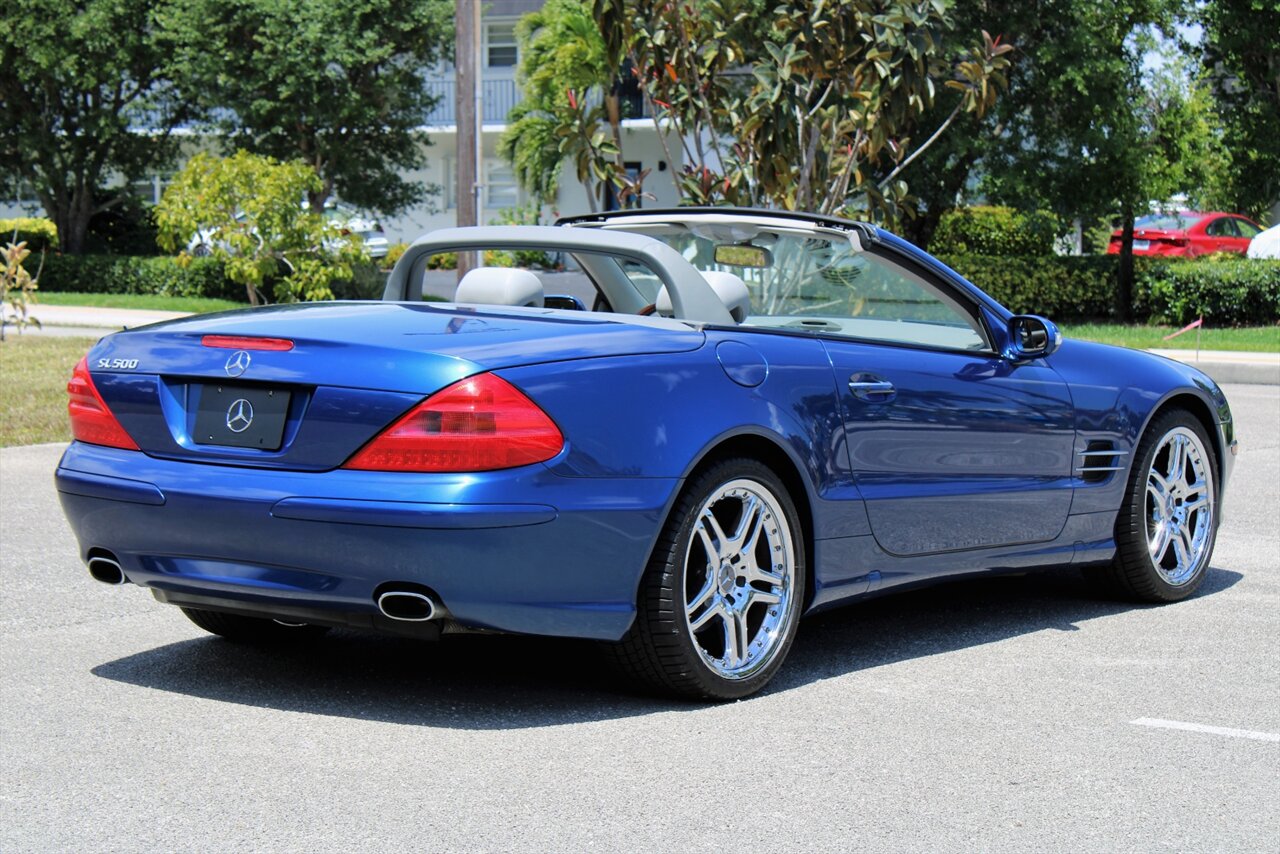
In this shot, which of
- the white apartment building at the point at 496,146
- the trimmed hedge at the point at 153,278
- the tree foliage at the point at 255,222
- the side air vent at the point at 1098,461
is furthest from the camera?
the white apartment building at the point at 496,146

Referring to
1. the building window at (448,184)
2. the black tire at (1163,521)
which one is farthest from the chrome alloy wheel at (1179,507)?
the building window at (448,184)

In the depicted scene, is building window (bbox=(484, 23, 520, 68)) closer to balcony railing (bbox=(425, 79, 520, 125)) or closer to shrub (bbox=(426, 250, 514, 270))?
balcony railing (bbox=(425, 79, 520, 125))

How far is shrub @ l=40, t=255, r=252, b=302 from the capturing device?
101 feet

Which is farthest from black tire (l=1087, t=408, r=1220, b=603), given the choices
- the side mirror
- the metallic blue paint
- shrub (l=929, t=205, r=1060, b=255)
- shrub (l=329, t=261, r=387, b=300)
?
shrub (l=929, t=205, r=1060, b=255)

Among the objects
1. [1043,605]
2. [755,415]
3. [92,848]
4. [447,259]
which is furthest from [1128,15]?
[92,848]

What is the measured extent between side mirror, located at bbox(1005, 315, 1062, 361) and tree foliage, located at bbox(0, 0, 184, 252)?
27519mm

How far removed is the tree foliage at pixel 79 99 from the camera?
103 feet

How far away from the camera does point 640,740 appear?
4.71 metres

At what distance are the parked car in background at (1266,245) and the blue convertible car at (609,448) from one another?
2583 cm

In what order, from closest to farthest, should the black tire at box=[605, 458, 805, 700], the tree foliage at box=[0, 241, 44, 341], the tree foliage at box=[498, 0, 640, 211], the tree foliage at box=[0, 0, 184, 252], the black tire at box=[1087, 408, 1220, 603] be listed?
the black tire at box=[605, 458, 805, 700] → the black tire at box=[1087, 408, 1220, 603] → the tree foliage at box=[0, 241, 44, 341] → the tree foliage at box=[0, 0, 184, 252] → the tree foliage at box=[498, 0, 640, 211]

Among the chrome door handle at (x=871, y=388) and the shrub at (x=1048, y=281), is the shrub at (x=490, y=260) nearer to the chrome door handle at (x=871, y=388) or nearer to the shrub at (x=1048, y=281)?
the shrub at (x=1048, y=281)

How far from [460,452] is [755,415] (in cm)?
94

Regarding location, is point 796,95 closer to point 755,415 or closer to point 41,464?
point 41,464

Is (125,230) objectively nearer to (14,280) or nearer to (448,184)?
(448,184)
